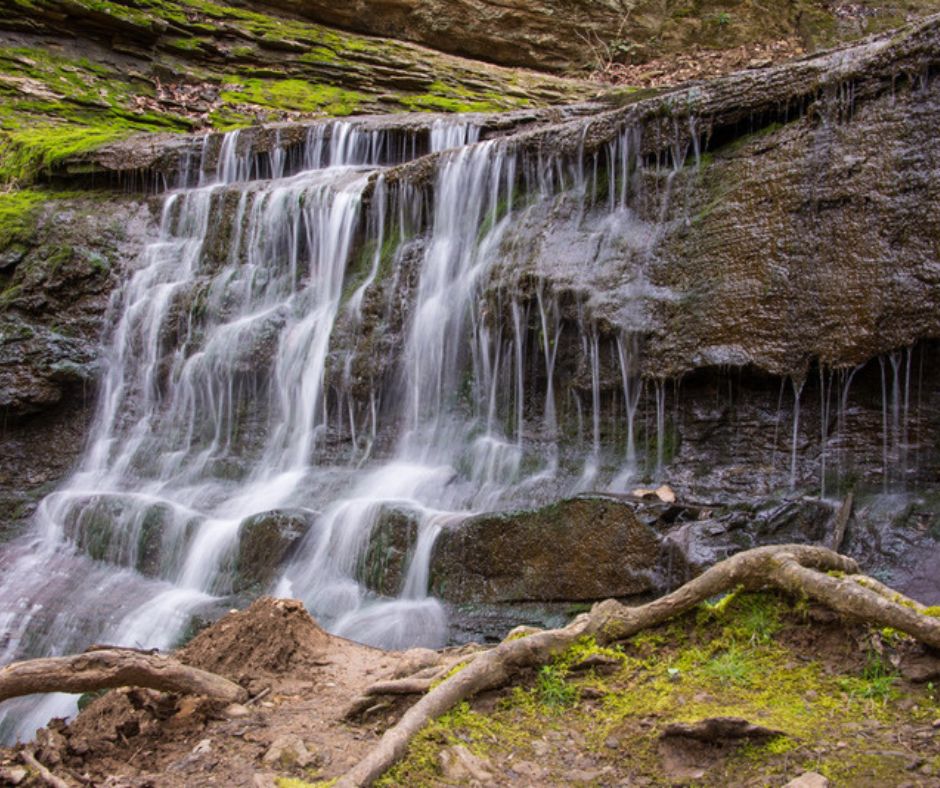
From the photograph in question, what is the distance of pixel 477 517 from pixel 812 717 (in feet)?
12.3

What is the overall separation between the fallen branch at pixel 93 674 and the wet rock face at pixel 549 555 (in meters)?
2.77

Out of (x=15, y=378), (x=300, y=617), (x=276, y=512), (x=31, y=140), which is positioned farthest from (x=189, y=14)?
(x=300, y=617)

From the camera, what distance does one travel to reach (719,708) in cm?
313

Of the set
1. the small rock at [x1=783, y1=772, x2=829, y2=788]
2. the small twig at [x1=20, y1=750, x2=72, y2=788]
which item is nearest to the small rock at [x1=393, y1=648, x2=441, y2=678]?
the small twig at [x1=20, y1=750, x2=72, y2=788]

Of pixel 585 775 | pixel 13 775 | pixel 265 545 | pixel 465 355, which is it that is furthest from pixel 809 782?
pixel 465 355

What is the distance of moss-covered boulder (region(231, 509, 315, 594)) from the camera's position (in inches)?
284

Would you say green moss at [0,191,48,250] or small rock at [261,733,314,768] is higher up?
green moss at [0,191,48,250]

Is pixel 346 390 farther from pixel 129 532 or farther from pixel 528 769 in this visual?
pixel 528 769

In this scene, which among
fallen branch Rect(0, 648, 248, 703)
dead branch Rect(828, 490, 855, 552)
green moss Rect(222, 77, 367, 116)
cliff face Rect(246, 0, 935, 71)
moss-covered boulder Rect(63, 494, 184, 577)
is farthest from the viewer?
cliff face Rect(246, 0, 935, 71)

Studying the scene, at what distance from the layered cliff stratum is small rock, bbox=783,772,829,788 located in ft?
9.96

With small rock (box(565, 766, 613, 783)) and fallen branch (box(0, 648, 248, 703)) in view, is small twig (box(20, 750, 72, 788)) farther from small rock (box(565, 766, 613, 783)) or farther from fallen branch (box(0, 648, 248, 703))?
small rock (box(565, 766, 613, 783))

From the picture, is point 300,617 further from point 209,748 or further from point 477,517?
point 477,517

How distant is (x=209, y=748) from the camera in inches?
140

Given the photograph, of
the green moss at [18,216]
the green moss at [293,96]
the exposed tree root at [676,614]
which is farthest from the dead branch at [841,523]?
the green moss at [293,96]
